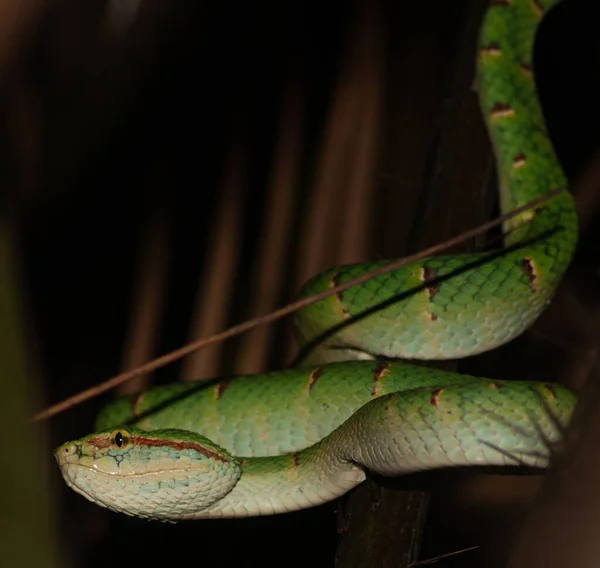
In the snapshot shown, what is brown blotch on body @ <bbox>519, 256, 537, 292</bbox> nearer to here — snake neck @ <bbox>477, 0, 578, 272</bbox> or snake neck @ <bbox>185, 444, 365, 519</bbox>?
snake neck @ <bbox>477, 0, 578, 272</bbox>

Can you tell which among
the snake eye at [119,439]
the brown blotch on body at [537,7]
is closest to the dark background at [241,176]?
the brown blotch on body at [537,7]

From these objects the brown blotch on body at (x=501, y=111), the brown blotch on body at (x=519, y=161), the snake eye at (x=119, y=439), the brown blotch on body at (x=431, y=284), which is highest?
the brown blotch on body at (x=501, y=111)

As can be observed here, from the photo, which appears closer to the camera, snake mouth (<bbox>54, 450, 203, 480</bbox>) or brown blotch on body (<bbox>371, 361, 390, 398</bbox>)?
snake mouth (<bbox>54, 450, 203, 480</bbox>)

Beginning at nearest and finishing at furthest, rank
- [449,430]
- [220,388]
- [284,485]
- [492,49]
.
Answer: [449,430] → [284,485] → [220,388] → [492,49]

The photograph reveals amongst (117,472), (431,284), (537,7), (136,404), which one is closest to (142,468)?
(117,472)

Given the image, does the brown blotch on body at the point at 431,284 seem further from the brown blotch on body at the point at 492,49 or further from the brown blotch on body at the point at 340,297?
the brown blotch on body at the point at 492,49

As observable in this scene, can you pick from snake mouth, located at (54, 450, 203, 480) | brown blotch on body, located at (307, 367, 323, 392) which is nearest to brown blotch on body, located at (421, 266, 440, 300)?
brown blotch on body, located at (307, 367, 323, 392)

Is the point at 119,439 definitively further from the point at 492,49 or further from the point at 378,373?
the point at 492,49

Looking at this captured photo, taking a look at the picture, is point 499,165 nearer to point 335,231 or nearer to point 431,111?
point 335,231
